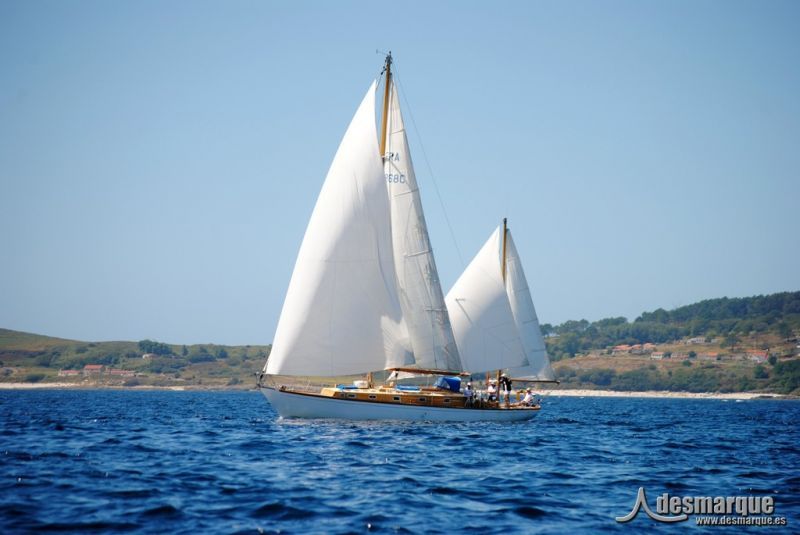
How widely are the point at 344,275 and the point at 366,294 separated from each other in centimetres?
172

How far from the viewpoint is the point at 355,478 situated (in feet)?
87.0

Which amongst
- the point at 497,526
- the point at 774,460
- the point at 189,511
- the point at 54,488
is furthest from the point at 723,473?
the point at 54,488

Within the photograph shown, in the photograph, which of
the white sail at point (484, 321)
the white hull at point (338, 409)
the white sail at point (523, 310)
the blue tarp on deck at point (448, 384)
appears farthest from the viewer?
the white sail at point (523, 310)

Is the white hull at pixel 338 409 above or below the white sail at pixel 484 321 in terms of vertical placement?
below

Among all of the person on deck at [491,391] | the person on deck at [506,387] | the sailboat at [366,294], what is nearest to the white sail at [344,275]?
the sailboat at [366,294]

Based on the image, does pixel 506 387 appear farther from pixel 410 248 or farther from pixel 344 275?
pixel 344 275

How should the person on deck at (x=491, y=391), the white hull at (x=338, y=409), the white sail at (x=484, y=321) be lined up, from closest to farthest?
1. the white hull at (x=338, y=409)
2. the person on deck at (x=491, y=391)
3. the white sail at (x=484, y=321)

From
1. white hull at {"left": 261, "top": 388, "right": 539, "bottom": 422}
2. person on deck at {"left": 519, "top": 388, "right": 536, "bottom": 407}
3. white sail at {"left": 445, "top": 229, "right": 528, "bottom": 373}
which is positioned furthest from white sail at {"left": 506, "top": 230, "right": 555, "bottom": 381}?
white hull at {"left": 261, "top": 388, "right": 539, "bottom": 422}

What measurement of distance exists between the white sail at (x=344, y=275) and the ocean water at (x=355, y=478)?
152 inches

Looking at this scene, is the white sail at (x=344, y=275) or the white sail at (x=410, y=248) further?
the white sail at (x=410, y=248)

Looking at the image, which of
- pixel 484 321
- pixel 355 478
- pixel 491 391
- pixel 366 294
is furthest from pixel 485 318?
pixel 355 478

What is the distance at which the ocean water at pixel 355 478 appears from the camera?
2002cm

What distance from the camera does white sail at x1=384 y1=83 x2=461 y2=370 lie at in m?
48.8

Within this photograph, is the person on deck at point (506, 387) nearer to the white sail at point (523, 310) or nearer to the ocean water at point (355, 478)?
the white sail at point (523, 310)
